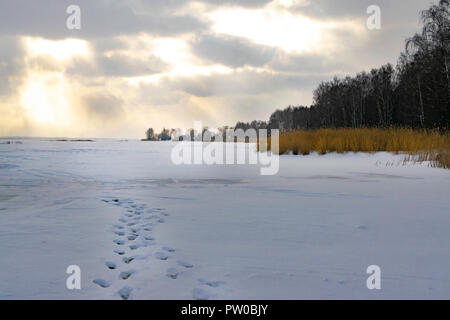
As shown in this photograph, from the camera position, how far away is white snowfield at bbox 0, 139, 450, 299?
6.31 feet

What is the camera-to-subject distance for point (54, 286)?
1930mm

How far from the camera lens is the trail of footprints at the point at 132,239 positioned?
2100 mm

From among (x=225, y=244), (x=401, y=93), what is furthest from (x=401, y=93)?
(x=225, y=244)

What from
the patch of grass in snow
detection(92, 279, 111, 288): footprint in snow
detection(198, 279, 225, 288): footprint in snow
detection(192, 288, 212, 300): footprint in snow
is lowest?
detection(192, 288, 212, 300): footprint in snow

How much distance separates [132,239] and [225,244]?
2.76 feet

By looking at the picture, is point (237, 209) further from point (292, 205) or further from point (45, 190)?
point (45, 190)

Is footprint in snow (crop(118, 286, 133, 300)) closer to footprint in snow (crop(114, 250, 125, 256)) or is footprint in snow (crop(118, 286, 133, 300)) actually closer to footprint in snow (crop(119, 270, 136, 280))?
footprint in snow (crop(119, 270, 136, 280))

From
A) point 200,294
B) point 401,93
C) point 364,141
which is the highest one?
point 401,93

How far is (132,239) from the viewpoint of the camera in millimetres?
2867

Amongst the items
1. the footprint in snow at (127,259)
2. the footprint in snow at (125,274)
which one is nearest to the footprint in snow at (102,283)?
the footprint in snow at (125,274)

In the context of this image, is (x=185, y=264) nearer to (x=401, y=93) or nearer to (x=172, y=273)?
(x=172, y=273)

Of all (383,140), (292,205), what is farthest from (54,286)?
(383,140)

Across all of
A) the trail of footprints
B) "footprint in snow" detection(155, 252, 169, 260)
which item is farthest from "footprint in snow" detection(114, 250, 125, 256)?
"footprint in snow" detection(155, 252, 169, 260)

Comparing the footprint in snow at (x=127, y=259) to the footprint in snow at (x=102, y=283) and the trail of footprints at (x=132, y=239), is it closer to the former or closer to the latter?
the trail of footprints at (x=132, y=239)
